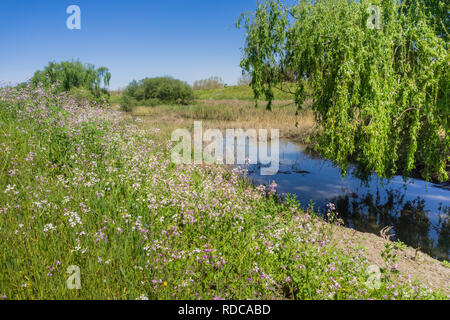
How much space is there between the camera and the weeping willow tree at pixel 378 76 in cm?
661

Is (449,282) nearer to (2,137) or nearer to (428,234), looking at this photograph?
(428,234)

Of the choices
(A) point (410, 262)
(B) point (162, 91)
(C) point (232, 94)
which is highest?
(C) point (232, 94)

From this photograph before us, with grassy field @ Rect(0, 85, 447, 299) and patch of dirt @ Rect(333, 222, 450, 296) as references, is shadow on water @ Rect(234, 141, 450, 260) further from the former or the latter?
grassy field @ Rect(0, 85, 447, 299)

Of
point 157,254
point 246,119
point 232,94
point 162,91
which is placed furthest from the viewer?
point 232,94

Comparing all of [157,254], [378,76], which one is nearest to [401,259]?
[378,76]

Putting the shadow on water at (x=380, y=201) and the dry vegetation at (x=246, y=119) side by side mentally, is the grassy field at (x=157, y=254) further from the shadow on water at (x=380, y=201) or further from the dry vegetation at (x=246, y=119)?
the dry vegetation at (x=246, y=119)

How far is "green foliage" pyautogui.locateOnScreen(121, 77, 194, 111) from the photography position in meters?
43.1

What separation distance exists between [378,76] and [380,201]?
17.8 feet

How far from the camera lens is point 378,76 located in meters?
6.54

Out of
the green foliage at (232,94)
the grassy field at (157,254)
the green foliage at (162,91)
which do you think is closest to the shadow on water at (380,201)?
the grassy field at (157,254)

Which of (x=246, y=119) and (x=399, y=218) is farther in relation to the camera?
(x=246, y=119)

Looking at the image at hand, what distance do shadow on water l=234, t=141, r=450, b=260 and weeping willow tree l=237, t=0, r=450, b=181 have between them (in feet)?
5.82

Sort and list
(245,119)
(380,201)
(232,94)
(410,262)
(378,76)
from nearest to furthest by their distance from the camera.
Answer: (410,262) → (378,76) → (380,201) → (245,119) → (232,94)

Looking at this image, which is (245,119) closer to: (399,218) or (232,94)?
(399,218)
